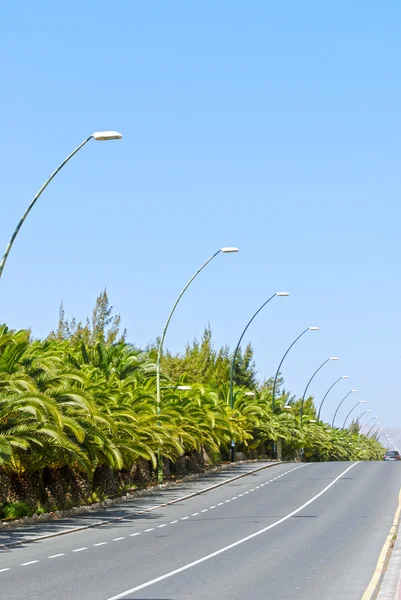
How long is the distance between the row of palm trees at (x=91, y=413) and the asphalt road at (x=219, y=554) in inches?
102

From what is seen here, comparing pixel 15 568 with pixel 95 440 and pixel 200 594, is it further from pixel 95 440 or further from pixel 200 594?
pixel 95 440

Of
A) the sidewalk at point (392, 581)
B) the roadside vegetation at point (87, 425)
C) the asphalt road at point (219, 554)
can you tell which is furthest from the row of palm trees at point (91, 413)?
the sidewalk at point (392, 581)

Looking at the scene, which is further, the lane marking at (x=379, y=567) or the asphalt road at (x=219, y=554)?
the asphalt road at (x=219, y=554)

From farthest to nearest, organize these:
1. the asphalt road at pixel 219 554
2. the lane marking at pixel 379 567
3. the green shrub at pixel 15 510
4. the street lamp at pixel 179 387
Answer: the street lamp at pixel 179 387 < the green shrub at pixel 15 510 < the asphalt road at pixel 219 554 < the lane marking at pixel 379 567

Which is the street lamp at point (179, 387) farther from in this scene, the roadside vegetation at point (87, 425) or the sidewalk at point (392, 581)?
the sidewalk at point (392, 581)

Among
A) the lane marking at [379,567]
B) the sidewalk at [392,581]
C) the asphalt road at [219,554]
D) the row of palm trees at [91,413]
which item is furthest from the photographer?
the row of palm trees at [91,413]

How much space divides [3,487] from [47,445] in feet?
5.14

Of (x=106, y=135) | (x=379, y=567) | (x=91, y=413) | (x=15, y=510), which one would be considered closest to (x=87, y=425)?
(x=91, y=413)

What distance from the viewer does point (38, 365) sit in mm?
28188

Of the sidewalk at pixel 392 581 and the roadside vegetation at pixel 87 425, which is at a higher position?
the roadside vegetation at pixel 87 425

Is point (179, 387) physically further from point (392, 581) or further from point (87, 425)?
point (392, 581)

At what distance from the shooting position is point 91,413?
90.3 ft

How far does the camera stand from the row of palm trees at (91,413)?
81.4ft

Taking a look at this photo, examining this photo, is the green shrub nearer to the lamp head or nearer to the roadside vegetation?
the roadside vegetation
